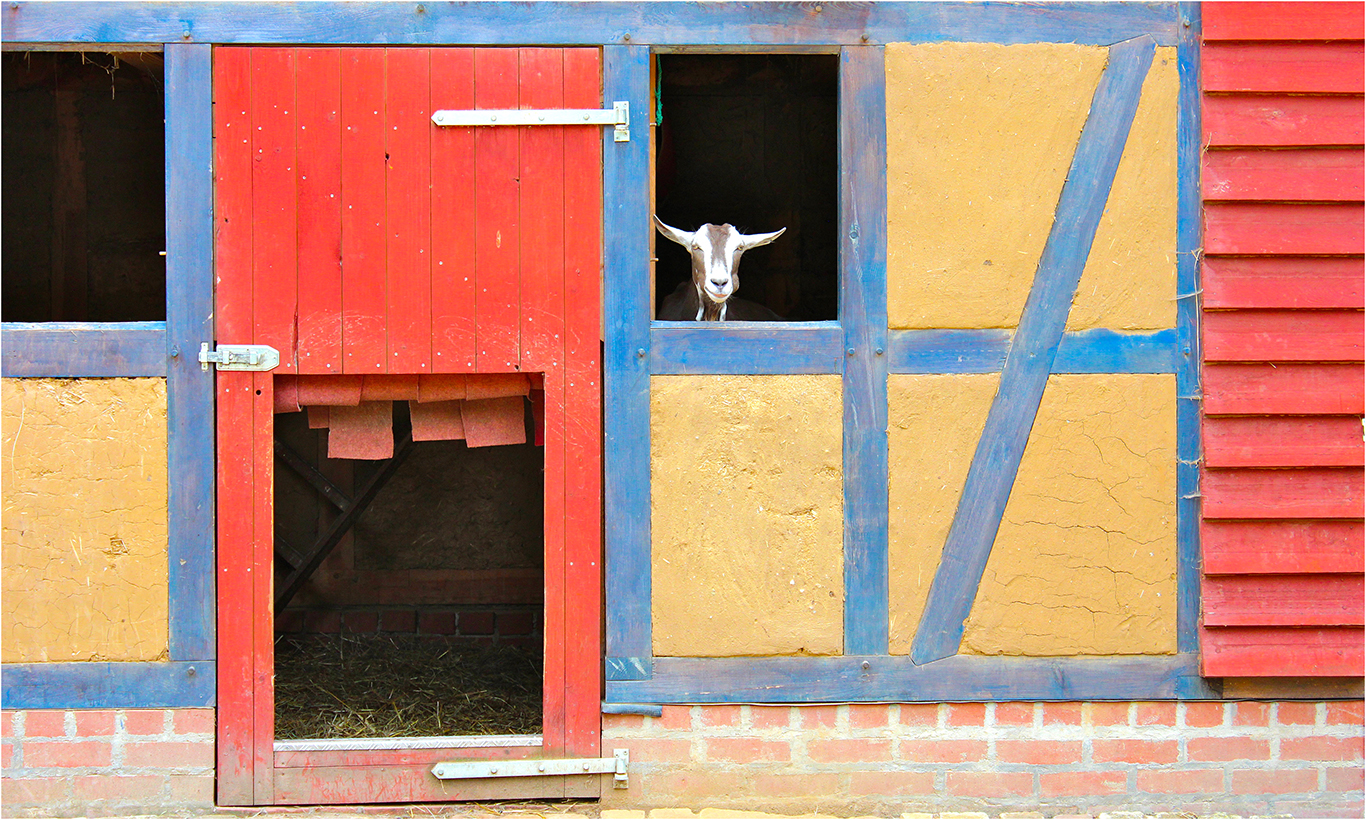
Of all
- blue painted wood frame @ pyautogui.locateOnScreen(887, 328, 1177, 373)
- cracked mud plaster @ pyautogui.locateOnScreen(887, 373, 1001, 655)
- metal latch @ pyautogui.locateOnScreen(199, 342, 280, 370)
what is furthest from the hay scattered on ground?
blue painted wood frame @ pyautogui.locateOnScreen(887, 328, 1177, 373)

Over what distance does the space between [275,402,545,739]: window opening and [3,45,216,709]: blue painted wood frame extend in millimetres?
1984

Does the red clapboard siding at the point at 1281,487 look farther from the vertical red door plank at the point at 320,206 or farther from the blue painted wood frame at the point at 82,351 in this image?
the blue painted wood frame at the point at 82,351

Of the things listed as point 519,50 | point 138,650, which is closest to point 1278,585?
point 519,50

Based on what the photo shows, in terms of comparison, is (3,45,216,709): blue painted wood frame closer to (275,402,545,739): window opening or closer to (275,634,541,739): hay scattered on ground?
(275,634,541,739): hay scattered on ground

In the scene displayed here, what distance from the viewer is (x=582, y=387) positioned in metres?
3.98

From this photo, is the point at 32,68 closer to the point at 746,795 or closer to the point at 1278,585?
the point at 746,795

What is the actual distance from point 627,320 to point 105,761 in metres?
2.66

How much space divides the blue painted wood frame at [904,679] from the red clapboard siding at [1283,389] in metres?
1.04

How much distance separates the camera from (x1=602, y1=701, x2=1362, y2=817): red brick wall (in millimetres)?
4051

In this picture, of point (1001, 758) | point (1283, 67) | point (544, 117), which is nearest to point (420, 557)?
point (544, 117)

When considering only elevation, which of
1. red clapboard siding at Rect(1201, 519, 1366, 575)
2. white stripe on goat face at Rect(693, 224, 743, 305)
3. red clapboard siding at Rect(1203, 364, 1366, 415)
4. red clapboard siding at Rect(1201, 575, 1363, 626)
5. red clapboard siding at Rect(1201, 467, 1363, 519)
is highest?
white stripe on goat face at Rect(693, 224, 743, 305)

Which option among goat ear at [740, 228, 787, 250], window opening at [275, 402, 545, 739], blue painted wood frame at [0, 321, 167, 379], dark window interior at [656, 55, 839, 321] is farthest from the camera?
dark window interior at [656, 55, 839, 321]

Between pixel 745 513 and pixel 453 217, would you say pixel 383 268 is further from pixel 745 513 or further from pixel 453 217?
pixel 745 513

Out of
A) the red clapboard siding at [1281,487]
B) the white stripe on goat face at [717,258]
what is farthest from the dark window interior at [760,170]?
the red clapboard siding at [1281,487]
